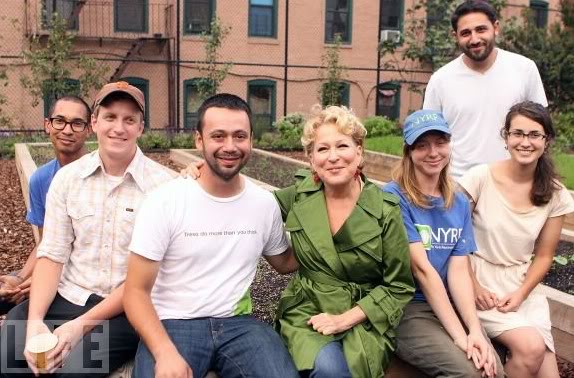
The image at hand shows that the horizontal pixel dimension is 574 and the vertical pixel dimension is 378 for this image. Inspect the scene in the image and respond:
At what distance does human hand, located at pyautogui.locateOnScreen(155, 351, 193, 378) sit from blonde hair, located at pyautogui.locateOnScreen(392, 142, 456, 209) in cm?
143

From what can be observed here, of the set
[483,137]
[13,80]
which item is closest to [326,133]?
[483,137]

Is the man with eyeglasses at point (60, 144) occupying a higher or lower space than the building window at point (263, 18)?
lower

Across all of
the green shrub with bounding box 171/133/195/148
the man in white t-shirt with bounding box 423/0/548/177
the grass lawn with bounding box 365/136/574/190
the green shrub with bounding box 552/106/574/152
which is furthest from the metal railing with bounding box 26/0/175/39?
the man in white t-shirt with bounding box 423/0/548/177

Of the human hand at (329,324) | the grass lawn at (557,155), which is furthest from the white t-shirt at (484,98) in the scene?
the grass lawn at (557,155)

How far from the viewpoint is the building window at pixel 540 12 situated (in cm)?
2669

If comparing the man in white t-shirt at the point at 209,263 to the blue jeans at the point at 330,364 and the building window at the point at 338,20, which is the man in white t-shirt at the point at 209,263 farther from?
the building window at the point at 338,20

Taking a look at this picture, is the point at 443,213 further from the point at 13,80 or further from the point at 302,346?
the point at 13,80

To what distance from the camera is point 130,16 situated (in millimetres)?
21766

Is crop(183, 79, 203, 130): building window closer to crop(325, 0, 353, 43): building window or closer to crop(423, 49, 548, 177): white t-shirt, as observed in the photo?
crop(325, 0, 353, 43): building window

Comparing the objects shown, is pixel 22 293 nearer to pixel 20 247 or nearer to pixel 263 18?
pixel 20 247

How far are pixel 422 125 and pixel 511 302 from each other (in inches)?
41.0

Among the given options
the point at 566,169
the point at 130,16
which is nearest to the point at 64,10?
the point at 130,16

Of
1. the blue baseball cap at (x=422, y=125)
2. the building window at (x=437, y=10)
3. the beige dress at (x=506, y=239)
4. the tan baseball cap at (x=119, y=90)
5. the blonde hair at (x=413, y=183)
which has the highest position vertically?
the building window at (x=437, y=10)

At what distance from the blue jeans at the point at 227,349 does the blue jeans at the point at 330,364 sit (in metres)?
0.10
